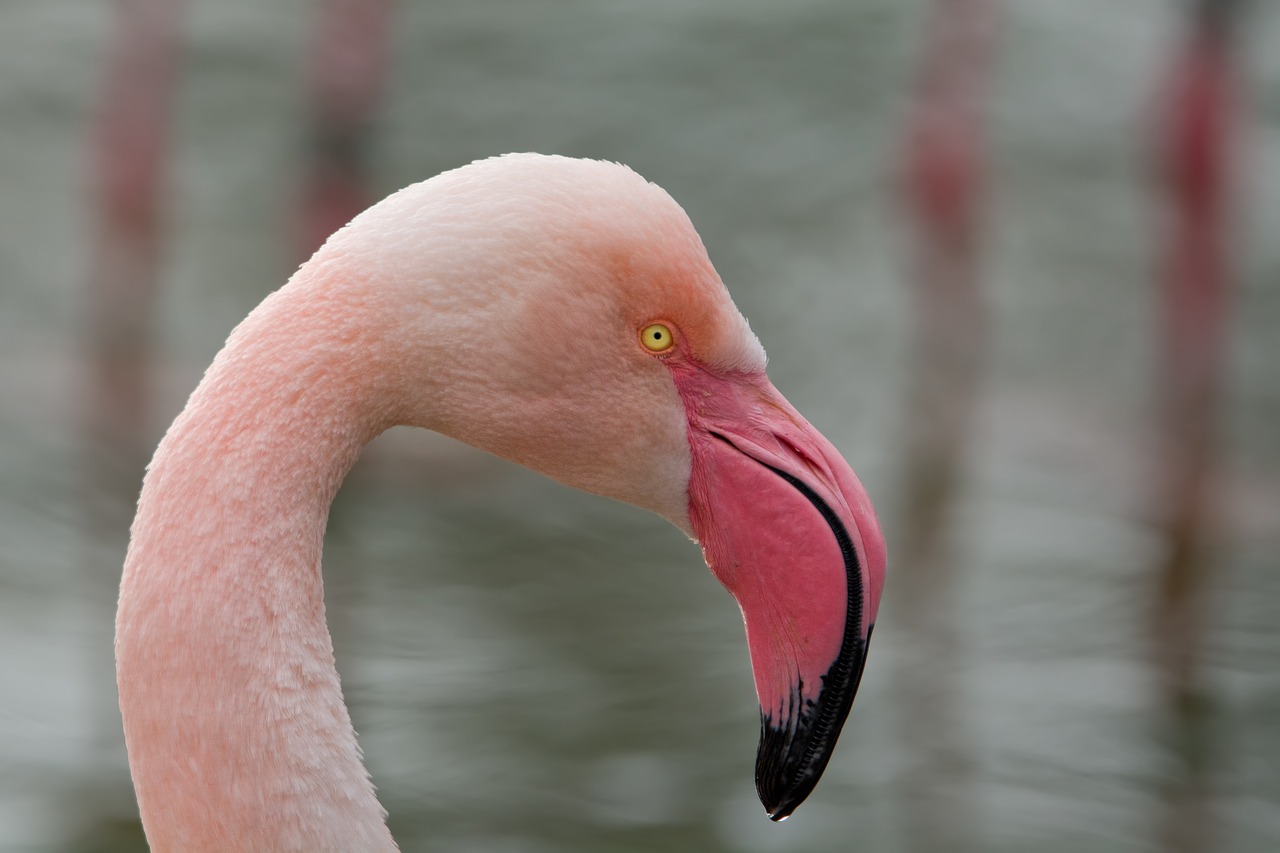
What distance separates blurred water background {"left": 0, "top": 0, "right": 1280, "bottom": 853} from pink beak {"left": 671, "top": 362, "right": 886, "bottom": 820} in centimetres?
283

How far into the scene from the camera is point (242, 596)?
1.75 m

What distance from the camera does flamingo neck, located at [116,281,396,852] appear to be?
1.74 m

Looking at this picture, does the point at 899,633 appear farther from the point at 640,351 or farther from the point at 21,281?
the point at 21,281

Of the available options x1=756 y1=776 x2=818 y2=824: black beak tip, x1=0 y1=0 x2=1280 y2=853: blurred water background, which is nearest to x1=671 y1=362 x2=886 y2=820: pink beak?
x1=756 y1=776 x2=818 y2=824: black beak tip

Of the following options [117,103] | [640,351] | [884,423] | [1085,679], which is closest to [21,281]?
[117,103]

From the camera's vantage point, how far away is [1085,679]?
5.61 metres

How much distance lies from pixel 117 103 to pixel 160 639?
503cm

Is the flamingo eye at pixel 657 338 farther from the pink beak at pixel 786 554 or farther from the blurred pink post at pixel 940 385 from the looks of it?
the blurred pink post at pixel 940 385

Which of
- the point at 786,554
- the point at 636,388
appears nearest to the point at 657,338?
the point at 636,388

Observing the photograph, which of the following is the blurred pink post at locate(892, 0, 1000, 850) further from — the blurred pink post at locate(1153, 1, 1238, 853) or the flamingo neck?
the flamingo neck

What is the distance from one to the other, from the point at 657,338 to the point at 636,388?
7cm

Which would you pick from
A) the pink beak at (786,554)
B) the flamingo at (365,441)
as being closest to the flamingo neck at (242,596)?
the flamingo at (365,441)

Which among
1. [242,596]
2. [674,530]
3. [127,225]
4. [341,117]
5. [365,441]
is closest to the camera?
[242,596]

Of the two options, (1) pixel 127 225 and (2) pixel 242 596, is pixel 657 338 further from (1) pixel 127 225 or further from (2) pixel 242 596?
(1) pixel 127 225
